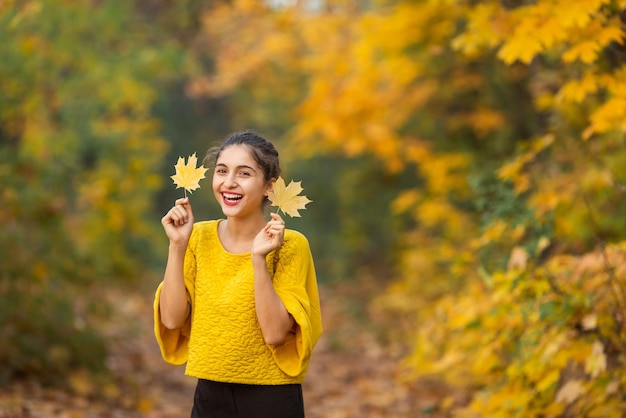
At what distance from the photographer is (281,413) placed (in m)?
2.71

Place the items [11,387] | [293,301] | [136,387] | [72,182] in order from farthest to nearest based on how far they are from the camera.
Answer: [72,182] < [136,387] < [11,387] < [293,301]

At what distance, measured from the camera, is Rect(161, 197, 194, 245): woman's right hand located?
2.64 metres

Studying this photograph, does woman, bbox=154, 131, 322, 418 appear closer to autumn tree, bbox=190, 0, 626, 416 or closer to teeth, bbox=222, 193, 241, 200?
teeth, bbox=222, 193, 241, 200

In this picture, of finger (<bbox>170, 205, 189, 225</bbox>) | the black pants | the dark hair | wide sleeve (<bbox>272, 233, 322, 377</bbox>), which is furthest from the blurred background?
the black pants

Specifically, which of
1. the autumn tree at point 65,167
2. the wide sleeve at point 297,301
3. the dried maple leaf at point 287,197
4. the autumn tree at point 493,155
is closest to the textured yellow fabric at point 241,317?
the wide sleeve at point 297,301

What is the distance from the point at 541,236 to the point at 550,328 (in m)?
0.61

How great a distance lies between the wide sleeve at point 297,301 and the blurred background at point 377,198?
2.92 feet

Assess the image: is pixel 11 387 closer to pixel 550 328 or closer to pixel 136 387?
pixel 136 387

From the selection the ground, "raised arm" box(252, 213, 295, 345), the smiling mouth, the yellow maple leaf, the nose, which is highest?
the ground

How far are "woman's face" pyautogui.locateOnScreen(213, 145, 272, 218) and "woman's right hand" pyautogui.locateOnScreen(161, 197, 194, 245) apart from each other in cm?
13

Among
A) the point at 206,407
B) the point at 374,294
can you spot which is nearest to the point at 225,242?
the point at 206,407

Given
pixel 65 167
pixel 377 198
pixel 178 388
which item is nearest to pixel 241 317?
pixel 178 388

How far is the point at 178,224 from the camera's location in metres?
2.66

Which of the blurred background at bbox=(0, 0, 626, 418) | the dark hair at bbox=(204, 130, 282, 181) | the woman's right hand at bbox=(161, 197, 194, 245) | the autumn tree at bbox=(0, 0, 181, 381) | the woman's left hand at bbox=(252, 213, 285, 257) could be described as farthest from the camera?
the autumn tree at bbox=(0, 0, 181, 381)
